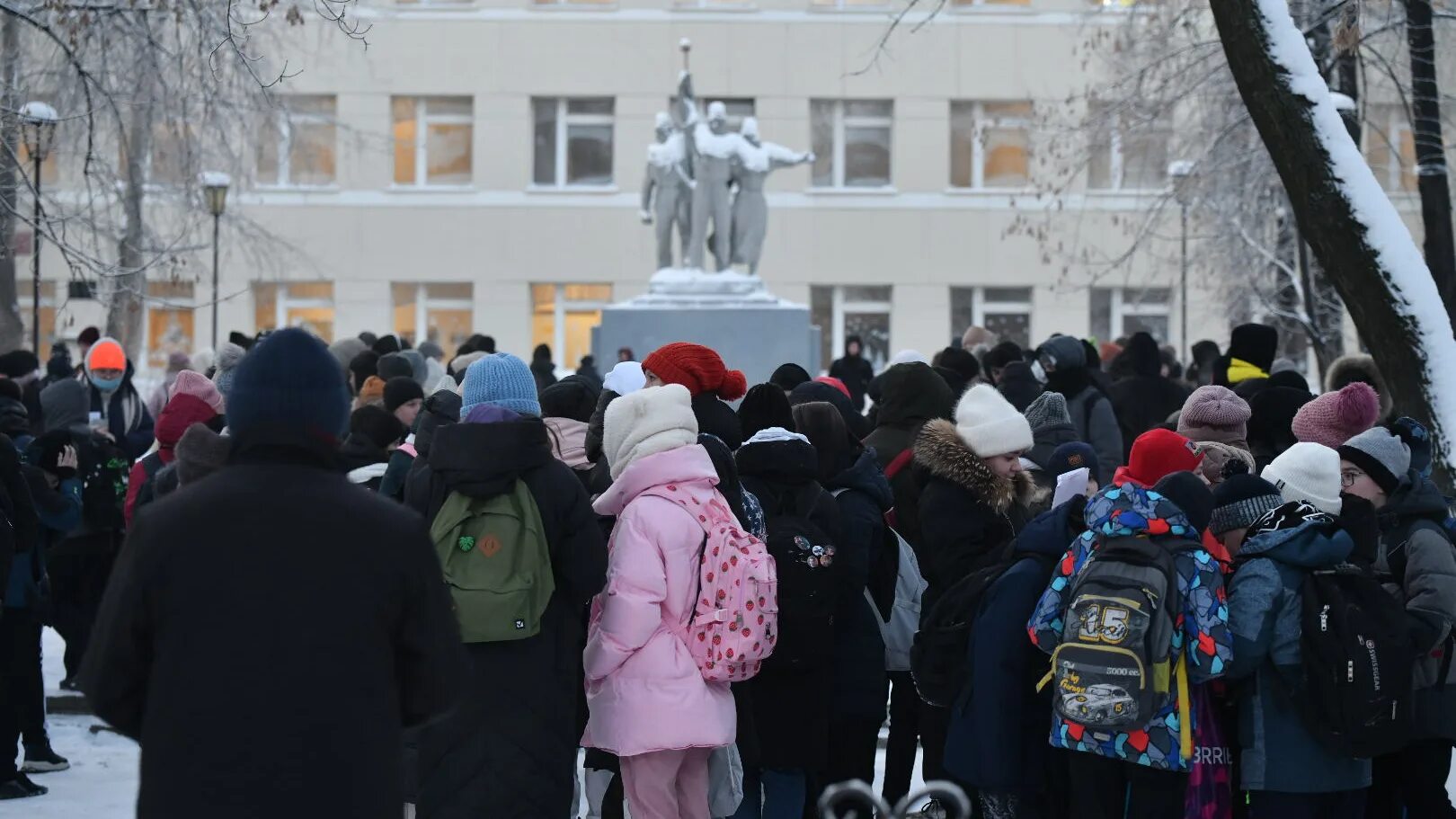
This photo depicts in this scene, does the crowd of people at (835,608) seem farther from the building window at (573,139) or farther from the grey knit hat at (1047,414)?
the building window at (573,139)

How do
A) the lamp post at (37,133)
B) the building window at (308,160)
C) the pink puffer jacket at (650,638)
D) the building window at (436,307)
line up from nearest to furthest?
the pink puffer jacket at (650,638), the lamp post at (37,133), the building window at (308,160), the building window at (436,307)

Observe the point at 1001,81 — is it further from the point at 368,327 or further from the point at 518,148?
the point at 368,327

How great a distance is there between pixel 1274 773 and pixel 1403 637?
58 centimetres

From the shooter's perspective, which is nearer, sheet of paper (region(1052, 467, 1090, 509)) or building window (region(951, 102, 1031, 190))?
sheet of paper (region(1052, 467, 1090, 509))

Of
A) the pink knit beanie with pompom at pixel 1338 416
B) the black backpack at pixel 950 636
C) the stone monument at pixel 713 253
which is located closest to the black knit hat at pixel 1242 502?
the black backpack at pixel 950 636

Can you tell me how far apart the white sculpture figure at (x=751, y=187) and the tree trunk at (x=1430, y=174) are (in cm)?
924

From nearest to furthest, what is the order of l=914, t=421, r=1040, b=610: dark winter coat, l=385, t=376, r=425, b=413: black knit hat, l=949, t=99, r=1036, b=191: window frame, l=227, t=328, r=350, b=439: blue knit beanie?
l=227, t=328, r=350, b=439: blue knit beanie < l=914, t=421, r=1040, b=610: dark winter coat < l=385, t=376, r=425, b=413: black knit hat < l=949, t=99, r=1036, b=191: window frame

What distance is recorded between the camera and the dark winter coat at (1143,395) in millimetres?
12430

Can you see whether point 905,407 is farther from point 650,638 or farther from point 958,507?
point 650,638

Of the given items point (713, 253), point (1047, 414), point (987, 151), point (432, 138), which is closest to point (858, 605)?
point (1047, 414)

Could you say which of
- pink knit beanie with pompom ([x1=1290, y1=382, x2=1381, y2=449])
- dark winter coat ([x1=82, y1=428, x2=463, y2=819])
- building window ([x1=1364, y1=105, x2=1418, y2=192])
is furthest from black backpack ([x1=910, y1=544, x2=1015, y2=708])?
building window ([x1=1364, y1=105, x2=1418, y2=192])

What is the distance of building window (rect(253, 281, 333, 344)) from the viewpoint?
4003cm

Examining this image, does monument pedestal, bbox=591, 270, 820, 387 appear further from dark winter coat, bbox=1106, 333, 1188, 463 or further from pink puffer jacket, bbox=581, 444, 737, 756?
pink puffer jacket, bbox=581, 444, 737, 756

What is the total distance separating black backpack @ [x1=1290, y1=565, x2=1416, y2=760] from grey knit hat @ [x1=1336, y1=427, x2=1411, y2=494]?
73 cm
